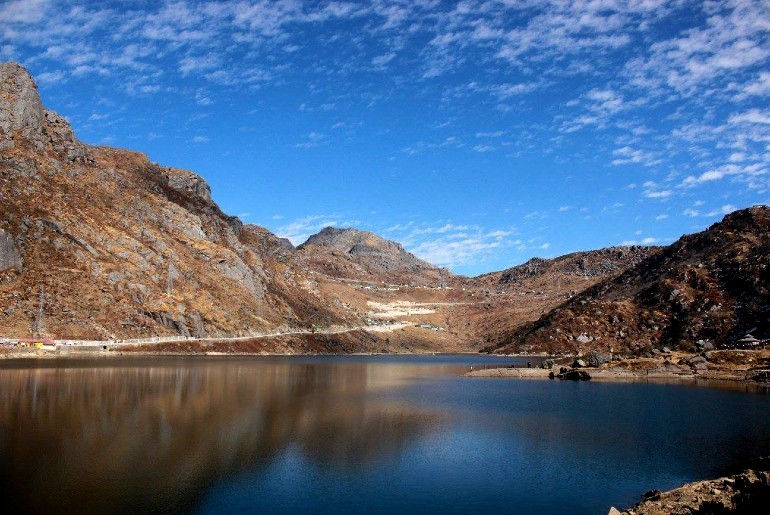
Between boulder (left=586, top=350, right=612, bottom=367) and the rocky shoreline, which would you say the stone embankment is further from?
boulder (left=586, top=350, right=612, bottom=367)

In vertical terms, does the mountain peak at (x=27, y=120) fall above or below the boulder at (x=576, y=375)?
above

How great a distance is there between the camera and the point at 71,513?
22.2m

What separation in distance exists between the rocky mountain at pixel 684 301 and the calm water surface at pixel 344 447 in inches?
2332

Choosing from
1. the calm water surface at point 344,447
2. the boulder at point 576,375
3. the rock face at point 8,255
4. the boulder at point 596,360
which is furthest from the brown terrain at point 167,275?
the calm water surface at point 344,447

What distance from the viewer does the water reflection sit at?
25.7 m

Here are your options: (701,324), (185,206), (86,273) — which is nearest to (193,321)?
(86,273)

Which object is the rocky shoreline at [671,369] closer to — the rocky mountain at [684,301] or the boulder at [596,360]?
the boulder at [596,360]

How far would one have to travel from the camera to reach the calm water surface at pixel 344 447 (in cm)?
2584

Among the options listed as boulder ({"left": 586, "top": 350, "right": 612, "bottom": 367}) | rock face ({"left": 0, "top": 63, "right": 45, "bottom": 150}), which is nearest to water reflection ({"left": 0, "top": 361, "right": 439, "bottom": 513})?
boulder ({"left": 586, "top": 350, "right": 612, "bottom": 367})

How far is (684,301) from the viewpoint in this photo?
436 ft

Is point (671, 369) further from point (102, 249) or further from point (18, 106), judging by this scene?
point (18, 106)

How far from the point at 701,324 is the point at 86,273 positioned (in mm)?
127368

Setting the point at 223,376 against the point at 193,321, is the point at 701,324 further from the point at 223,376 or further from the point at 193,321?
the point at 193,321

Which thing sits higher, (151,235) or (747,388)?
(151,235)
